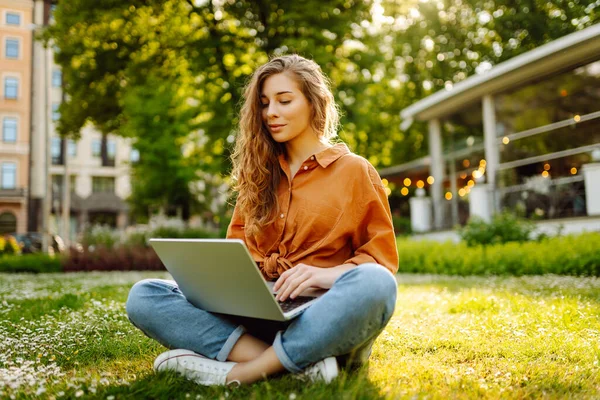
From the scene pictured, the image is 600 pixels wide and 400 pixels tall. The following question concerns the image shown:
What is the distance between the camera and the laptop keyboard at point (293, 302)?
2.38 m

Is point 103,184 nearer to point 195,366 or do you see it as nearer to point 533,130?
point 533,130

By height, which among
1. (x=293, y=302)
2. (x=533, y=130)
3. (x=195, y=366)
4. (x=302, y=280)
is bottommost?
(x=195, y=366)

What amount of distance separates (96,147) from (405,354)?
43097 millimetres

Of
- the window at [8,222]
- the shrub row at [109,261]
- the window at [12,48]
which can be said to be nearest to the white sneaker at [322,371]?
the shrub row at [109,261]

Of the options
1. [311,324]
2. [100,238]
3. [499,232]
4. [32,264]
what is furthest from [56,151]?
[311,324]

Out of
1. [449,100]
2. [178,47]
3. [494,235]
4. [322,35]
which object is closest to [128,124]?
[178,47]

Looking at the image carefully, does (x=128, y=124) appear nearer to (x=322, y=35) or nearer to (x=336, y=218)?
(x=322, y=35)

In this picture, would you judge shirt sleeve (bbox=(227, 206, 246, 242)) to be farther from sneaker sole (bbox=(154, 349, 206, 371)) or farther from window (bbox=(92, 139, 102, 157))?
window (bbox=(92, 139, 102, 157))

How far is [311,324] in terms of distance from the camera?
226cm

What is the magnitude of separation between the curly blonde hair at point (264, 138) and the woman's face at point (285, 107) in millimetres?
34

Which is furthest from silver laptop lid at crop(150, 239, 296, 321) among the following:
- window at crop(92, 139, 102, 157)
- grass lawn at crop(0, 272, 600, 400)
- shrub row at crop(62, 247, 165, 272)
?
window at crop(92, 139, 102, 157)

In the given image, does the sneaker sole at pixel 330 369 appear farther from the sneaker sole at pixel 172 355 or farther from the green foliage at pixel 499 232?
the green foliage at pixel 499 232

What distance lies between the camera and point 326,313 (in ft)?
7.35

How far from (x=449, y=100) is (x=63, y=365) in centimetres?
1351
